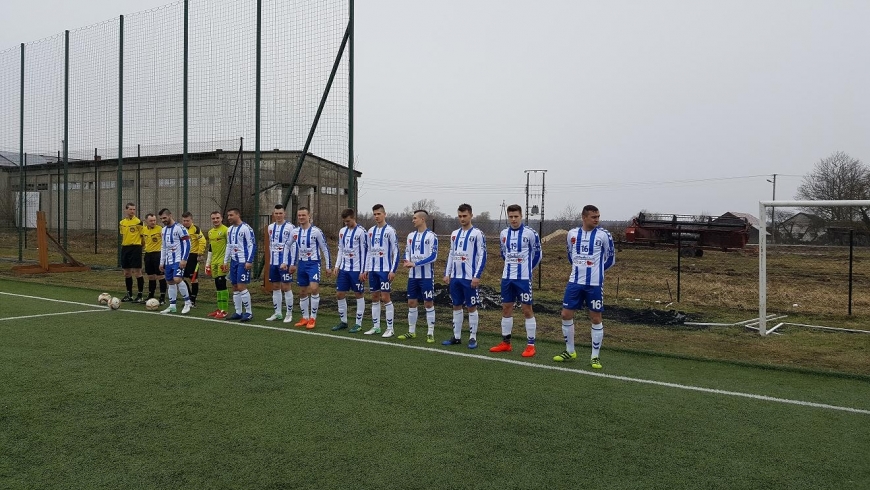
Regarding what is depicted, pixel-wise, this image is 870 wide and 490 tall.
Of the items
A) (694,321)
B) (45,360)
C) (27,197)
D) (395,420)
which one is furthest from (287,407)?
(27,197)

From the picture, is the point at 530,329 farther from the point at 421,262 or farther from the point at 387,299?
the point at 387,299

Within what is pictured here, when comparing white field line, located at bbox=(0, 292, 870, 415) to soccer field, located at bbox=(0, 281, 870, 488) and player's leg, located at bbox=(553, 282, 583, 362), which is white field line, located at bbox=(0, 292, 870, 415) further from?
player's leg, located at bbox=(553, 282, 583, 362)

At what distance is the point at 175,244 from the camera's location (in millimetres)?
10781

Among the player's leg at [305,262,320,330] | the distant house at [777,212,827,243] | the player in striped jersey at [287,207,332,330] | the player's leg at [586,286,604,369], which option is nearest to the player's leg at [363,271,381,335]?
the player in striped jersey at [287,207,332,330]

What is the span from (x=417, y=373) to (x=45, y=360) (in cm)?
430

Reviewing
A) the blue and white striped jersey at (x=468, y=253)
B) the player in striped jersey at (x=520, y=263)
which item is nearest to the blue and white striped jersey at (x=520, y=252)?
the player in striped jersey at (x=520, y=263)

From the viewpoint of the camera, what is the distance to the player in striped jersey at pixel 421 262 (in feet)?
27.5

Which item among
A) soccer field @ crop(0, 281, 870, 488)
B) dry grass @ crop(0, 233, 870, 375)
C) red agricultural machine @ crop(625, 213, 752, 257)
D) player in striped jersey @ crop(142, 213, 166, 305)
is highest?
red agricultural machine @ crop(625, 213, 752, 257)

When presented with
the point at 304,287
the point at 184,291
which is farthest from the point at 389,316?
the point at 184,291

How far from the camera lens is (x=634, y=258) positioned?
969 inches

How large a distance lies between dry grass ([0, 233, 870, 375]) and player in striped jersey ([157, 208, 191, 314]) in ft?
6.45

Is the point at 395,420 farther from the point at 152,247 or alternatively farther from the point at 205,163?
the point at 205,163

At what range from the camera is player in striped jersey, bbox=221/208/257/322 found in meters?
10.0

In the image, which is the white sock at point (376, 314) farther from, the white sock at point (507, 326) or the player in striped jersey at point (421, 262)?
the white sock at point (507, 326)
